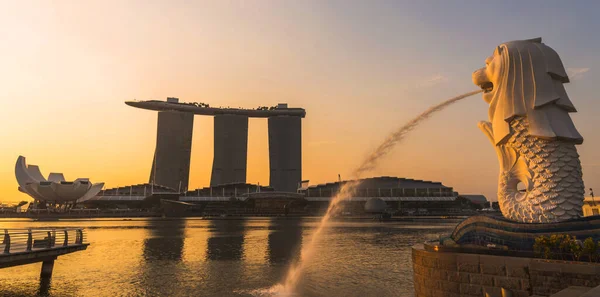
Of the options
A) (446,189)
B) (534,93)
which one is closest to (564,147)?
(534,93)

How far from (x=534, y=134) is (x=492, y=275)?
7.29m

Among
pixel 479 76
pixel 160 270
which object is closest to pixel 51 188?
pixel 160 270

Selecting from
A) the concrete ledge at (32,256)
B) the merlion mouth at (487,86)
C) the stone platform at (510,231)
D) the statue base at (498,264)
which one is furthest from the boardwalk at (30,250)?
the merlion mouth at (487,86)

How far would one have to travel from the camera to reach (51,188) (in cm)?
14838

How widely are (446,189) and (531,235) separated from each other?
17341cm

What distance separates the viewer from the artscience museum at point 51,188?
148125 millimetres

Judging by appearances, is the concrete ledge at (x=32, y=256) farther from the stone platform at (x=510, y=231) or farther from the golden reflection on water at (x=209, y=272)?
the stone platform at (x=510, y=231)

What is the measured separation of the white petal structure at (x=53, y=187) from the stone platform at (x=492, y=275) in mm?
162457

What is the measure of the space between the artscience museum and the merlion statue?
162654mm

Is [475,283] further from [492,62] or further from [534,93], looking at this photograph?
[492,62]

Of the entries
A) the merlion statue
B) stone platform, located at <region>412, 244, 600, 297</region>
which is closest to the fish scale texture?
the merlion statue

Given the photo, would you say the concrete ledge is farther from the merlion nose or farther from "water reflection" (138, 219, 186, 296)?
the merlion nose

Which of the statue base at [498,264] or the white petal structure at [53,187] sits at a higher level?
the white petal structure at [53,187]

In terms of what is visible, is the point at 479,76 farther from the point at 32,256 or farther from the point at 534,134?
the point at 32,256
